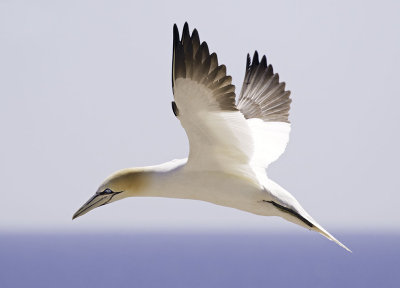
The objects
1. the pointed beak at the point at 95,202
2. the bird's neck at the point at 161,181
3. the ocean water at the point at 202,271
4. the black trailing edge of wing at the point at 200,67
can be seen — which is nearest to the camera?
the black trailing edge of wing at the point at 200,67

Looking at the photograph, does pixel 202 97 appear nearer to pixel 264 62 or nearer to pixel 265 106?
pixel 265 106

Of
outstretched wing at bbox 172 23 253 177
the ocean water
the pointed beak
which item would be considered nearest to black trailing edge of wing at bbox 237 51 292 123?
outstretched wing at bbox 172 23 253 177

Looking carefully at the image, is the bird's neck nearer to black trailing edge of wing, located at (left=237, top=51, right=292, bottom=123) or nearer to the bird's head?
the bird's head

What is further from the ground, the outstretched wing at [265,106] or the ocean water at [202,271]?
the outstretched wing at [265,106]

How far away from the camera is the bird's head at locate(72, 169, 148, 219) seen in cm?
767

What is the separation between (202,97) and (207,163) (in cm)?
73

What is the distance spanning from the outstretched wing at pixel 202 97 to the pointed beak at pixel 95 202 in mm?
847

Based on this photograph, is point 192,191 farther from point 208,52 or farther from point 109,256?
point 109,256

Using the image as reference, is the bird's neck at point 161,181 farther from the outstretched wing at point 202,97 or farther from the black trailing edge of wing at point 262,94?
the black trailing edge of wing at point 262,94

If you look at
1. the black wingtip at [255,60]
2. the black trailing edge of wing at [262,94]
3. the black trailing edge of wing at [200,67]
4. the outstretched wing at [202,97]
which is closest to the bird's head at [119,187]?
the outstretched wing at [202,97]

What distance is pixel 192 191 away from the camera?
25.2 ft

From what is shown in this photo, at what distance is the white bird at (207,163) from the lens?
7086 millimetres

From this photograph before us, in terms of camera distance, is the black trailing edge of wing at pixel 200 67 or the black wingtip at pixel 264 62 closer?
the black trailing edge of wing at pixel 200 67

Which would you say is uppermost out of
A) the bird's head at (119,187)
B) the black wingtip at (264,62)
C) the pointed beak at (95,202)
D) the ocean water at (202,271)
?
the black wingtip at (264,62)
